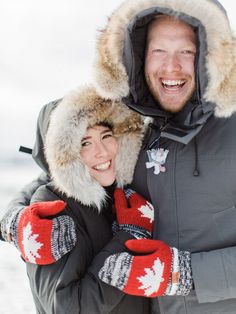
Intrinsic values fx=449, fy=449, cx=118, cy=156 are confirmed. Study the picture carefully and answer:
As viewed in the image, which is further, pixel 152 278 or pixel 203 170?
pixel 203 170

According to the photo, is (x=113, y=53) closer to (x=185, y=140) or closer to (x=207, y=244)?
(x=185, y=140)

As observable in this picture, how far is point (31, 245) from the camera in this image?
5.73 feet

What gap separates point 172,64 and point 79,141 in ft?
1.78

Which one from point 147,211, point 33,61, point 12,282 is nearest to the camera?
point 147,211

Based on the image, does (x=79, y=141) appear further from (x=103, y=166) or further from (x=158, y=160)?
Result: (x=158, y=160)

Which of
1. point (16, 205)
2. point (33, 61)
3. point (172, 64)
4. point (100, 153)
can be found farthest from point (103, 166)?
point (33, 61)

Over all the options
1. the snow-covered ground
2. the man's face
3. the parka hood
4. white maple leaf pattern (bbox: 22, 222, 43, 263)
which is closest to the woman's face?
the parka hood

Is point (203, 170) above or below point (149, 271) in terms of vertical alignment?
above

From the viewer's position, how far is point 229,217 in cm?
181

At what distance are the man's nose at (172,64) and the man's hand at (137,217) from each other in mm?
607

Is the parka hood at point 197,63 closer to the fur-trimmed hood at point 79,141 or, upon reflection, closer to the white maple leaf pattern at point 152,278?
the fur-trimmed hood at point 79,141

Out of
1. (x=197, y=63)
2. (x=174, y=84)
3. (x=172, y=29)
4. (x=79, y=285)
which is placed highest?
(x=172, y=29)

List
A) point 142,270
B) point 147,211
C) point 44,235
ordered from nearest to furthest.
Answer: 1. point 142,270
2. point 44,235
3. point 147,211

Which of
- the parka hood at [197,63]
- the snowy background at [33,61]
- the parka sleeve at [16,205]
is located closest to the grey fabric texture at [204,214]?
the parka hood at [197,63]
